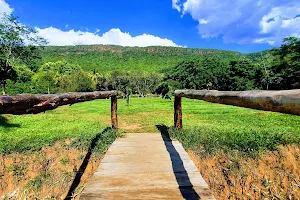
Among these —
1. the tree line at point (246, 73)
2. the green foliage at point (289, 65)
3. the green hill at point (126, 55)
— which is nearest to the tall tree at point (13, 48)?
the tree line at point (246, 73)

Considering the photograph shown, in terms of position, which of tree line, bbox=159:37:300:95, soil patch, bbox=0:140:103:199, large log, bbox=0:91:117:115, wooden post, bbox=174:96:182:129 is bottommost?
soil patch, bbox=0:140:103:199

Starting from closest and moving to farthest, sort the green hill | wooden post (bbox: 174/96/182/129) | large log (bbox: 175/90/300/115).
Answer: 1. large log (bbox: 175/90/300/115)
2. wooden post (bbox: 174/96/182/129)
3. the green hill

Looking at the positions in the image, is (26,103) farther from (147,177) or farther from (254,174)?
(254,174)

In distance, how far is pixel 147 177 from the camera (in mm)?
3037

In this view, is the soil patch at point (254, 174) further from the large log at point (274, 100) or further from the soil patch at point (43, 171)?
the large log at point (274, 100)

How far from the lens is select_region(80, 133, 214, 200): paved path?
257 cm

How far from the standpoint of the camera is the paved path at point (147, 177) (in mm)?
2574

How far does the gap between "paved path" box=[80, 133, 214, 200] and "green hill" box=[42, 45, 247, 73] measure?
87.4 metres

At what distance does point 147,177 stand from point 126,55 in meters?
109

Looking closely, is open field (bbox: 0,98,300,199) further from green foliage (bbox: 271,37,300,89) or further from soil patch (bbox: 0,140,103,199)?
green foliage (bbox: 271,37,300,89)

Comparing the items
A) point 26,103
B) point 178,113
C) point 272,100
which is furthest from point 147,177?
point 178,113

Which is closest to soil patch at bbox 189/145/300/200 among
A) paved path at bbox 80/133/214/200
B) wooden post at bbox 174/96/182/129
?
paved path at bbox 80/133/214/200

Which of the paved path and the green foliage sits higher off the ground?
the green foliage

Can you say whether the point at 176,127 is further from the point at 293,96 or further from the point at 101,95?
the point at 293,96
